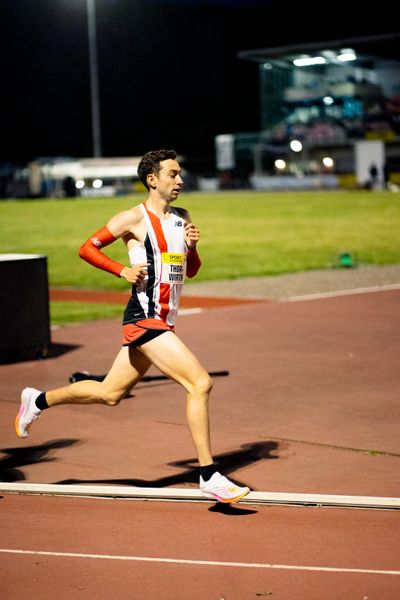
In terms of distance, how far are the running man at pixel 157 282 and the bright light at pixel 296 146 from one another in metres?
83.7

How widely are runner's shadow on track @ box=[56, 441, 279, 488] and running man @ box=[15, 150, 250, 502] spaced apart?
0.52 meters

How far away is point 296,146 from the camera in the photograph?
89.7 metres

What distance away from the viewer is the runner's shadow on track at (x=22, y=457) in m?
7.38

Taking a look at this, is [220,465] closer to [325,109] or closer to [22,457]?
[22,457]

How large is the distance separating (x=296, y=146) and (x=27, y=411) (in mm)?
83871

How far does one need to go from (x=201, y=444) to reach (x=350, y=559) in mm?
1400

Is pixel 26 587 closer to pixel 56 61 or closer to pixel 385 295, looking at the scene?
pixel 385 295

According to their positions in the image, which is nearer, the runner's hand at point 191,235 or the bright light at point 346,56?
the runner's hand at point 191,235

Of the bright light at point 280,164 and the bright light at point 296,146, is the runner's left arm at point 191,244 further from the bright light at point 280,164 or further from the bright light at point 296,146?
the bright light at point 280,164

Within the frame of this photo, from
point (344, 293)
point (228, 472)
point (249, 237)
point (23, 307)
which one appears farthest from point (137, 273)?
point (249, 237)

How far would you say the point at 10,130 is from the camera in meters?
121

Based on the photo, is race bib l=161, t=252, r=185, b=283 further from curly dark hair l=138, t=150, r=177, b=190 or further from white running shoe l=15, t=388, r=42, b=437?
white running shoe l=15, t=388, r=42, b=437

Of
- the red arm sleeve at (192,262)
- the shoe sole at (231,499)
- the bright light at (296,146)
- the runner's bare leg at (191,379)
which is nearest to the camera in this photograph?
the shoe sole at (231,499)

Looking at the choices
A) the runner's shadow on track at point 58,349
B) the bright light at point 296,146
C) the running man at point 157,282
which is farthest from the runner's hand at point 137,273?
the bright light at point 296,146
